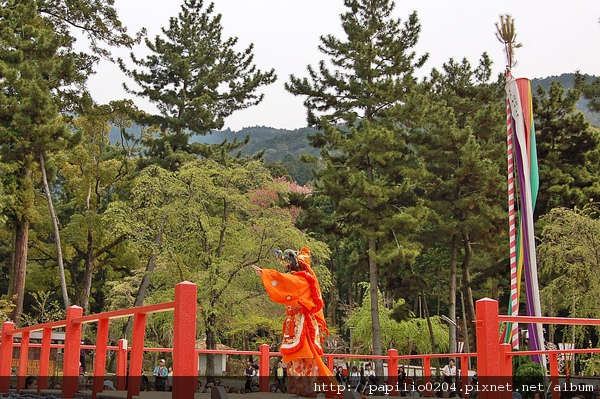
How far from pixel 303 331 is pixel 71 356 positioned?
148 inches

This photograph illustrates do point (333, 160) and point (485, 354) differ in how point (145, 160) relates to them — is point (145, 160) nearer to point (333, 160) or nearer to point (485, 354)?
point (333, 160)

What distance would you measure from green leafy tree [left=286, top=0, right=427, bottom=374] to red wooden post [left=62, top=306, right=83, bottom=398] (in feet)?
56.7

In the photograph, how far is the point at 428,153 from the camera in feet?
88.1

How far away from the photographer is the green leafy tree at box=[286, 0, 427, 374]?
2477 centimetres

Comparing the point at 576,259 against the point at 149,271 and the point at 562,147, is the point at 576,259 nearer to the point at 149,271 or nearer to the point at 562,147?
the point at 562,147

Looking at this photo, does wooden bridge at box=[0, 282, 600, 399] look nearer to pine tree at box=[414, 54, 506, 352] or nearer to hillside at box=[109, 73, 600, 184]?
pine tree at box=[414, 54, 506, 352]

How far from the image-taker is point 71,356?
734 centimetres

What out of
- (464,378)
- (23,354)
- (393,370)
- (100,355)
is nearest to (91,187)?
(393,370)

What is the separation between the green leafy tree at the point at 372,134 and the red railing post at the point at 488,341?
1842 cm

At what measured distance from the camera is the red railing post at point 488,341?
5508 millimetres

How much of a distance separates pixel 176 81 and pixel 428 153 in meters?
11.8

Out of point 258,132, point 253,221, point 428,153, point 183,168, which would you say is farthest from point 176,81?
point 258,132

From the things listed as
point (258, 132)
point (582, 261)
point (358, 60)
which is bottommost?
point (582, 261)

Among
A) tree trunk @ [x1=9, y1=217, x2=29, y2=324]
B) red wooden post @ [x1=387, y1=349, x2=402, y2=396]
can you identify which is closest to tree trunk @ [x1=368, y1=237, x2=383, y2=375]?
red wooden post @ [x1=387, y1=349, x2=402, y2=396]
